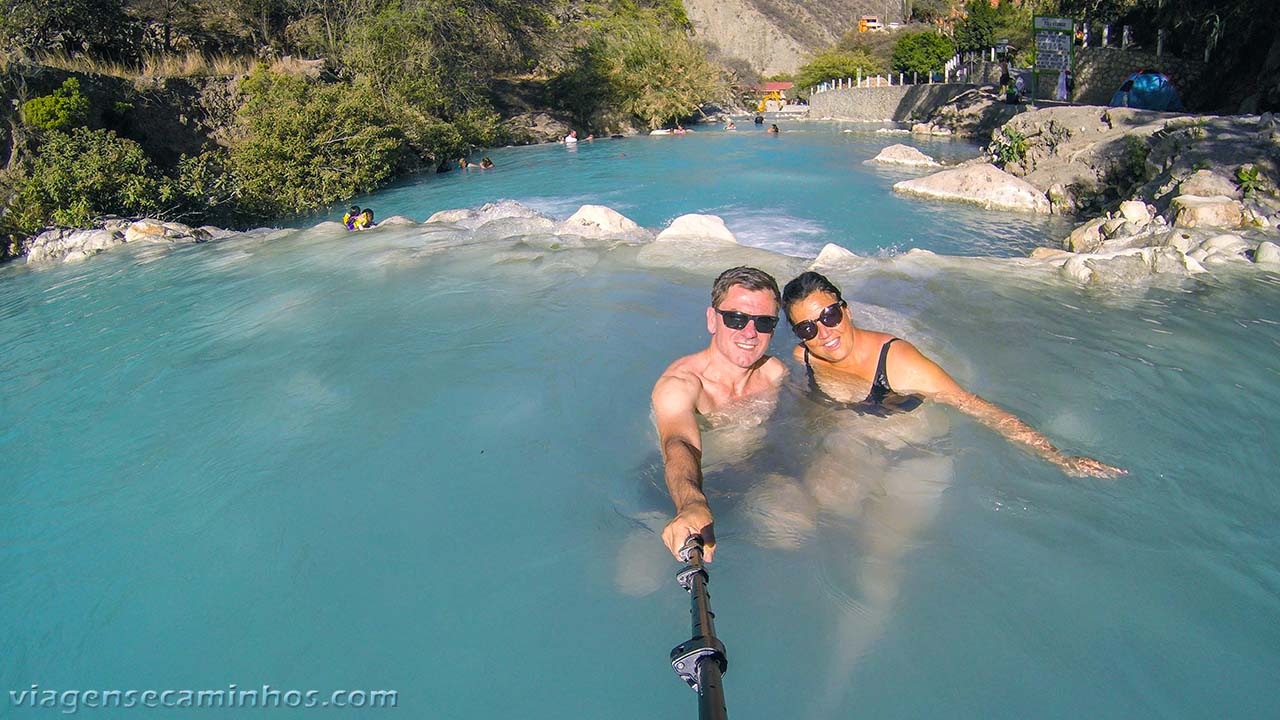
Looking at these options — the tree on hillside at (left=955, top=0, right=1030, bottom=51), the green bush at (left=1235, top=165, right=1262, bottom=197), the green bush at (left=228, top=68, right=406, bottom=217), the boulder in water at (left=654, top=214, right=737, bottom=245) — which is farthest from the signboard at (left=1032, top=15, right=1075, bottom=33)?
the tree on hillside at (left=955, top=0, right=1030, bottom=51)

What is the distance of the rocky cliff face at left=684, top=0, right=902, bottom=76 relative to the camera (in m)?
97.1

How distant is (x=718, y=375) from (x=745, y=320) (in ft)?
1.62

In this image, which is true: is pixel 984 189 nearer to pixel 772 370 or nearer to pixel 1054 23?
pixel 1054 23

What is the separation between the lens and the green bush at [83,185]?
41.9 feet

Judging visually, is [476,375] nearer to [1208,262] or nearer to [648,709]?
[648,709]

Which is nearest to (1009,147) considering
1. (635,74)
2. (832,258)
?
(832,258)

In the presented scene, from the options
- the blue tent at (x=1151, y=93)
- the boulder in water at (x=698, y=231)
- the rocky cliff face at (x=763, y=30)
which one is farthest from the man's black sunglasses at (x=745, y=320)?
the rocky cliff face at (x=763, y=30)

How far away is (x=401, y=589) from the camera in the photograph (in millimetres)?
3129

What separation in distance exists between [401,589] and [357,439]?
1.69m

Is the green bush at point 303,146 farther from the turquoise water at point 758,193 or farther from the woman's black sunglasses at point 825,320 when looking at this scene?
the woman's black sunglasses at point 825,320

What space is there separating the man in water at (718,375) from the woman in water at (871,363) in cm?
30

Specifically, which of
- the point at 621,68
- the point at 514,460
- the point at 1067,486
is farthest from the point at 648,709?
the point at 621,68

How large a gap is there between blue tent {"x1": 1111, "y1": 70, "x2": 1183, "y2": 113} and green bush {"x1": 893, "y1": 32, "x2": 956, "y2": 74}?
1220 inches

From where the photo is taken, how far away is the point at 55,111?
46.8 ft
